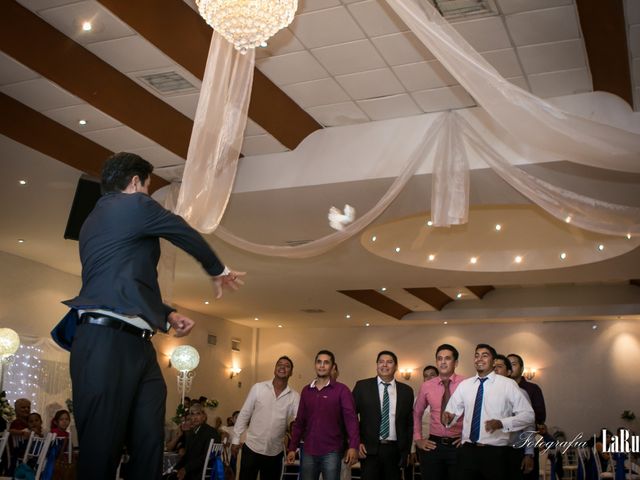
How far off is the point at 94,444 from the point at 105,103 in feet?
17.2

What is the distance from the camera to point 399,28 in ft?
18.7

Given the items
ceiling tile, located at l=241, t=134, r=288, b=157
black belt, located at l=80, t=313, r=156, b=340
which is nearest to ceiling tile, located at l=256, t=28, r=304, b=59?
ceiling tile, located at l=241, t=134, r=288, b=157

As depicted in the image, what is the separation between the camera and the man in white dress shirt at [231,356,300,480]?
6.25 meters

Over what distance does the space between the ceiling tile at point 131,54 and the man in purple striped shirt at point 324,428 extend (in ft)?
9.73

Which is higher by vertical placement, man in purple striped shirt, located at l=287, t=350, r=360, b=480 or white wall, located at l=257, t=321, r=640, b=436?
white wall, located at l=257, t=321, r=640, b=436

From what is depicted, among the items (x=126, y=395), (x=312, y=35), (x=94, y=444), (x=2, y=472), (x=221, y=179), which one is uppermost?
(x=312, y=35)

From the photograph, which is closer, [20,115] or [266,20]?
[266,20]

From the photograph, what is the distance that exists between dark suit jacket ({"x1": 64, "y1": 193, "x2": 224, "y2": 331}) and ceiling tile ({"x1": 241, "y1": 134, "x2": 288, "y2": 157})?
546 cm

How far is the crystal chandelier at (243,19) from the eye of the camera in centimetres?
378

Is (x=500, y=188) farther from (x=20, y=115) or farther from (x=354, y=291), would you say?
(x=354, y=291)

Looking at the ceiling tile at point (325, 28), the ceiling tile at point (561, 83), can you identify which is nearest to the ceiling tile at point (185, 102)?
the ceiling tile at point (325, 28)

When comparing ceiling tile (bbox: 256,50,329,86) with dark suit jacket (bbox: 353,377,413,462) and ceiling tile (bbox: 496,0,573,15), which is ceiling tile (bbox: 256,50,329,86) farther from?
dark suit jacket (bbox: 353,377,413,462)

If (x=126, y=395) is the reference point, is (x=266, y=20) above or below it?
above

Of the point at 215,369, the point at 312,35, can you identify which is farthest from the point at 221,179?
the point at 215,369
